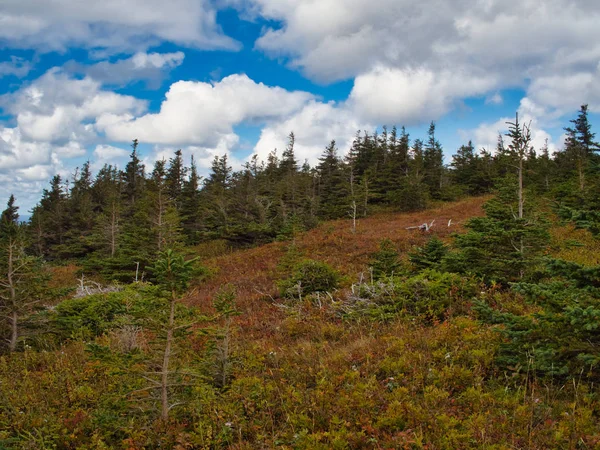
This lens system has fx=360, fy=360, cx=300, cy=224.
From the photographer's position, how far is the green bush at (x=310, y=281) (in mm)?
10367

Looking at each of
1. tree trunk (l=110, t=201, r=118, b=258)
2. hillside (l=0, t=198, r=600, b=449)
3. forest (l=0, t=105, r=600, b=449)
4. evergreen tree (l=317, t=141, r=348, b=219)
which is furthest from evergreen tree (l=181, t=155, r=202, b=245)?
hillside (l=0, t=198, r=600, b=449)

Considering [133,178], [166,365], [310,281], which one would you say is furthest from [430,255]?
[133,178]

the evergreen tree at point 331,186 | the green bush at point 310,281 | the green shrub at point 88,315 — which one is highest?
the evergreen tree at point 331,186

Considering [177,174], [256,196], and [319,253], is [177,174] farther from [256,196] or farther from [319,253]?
[319,253]

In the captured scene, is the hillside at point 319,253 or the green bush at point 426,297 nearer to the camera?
the green bush at point 426,297

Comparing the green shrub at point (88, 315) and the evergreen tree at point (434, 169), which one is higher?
the evergreen tree at point (434, 169)

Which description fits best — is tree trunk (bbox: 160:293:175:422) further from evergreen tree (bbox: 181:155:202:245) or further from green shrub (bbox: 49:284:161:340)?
evergreen tree (bbox: 181:155:202:245)

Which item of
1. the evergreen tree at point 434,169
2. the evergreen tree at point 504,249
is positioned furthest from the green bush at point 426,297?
the evergreen tree at point 434,169

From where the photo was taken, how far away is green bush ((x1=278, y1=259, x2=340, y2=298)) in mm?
10367

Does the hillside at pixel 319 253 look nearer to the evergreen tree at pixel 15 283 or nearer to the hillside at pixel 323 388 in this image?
the hillside at pixel 323 388

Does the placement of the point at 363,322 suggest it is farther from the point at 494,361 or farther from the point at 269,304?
the point at 269,304

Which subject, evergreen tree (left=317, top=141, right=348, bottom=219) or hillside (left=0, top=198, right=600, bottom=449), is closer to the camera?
hillside (left=0, top=198, right=600, bottom=449)

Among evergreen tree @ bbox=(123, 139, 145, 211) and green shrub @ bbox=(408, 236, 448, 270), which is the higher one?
evergreen tree @ bbox=(123, 139, 145, 211)

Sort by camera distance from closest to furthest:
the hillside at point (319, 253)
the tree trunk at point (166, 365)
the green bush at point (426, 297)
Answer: the tree trunk at point (166, 365), the green bush at point (426, 297), the hillside at point (319, 253)
